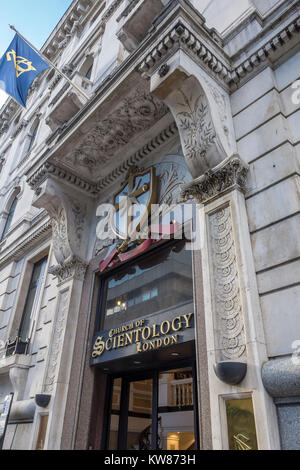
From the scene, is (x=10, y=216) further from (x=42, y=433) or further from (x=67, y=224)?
(x=42, y=433)

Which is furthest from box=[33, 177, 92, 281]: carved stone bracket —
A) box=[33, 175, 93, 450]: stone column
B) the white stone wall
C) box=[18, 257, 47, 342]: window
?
the white stone wall

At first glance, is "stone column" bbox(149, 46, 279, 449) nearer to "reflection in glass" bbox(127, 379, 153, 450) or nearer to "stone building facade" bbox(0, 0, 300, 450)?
"stone building facade" bbox(0, 0, 300, 450)

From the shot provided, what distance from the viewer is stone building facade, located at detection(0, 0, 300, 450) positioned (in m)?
4.03

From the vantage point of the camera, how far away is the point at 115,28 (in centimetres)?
1286

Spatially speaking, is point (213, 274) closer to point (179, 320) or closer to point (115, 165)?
point (179, 320)

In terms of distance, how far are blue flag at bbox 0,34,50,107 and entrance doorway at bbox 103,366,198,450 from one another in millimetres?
9335

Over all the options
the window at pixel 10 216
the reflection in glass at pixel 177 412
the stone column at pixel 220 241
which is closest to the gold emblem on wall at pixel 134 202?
the stone column at pixel 220 241

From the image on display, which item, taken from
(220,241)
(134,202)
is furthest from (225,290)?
(134,202)

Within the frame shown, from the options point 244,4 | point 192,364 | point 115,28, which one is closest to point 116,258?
point 192,364

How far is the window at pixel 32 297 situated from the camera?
434 inches

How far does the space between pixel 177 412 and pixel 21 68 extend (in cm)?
1110

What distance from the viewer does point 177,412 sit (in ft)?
19.2

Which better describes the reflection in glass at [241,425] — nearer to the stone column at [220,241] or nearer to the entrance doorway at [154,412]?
the stone column at [220,241]

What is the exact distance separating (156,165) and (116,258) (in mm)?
2419
